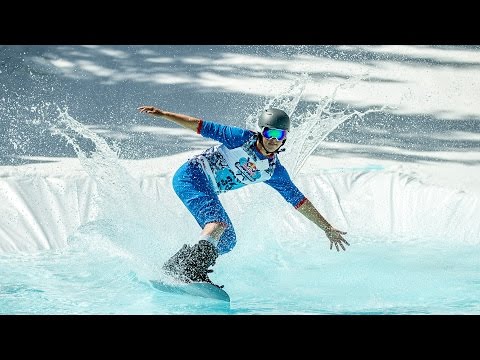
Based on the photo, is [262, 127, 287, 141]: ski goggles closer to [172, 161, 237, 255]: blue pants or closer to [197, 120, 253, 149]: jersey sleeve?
[197, 120, 253, 149]: jersey sleeve

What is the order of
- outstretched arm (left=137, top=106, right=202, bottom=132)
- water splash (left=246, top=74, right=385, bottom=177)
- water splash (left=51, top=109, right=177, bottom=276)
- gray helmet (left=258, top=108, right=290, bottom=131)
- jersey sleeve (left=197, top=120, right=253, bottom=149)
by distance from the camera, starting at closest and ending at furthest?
1. outstretched arm (left=137, top=106, right=202, bottom=132)
2. gray helmet (left=258, top=108, right=290, bottom=131)
3. jersey sleeve (left=197, top=120, right=253, bottom=149)
4. water splash (left=51, top=109, right=177, bottom=276)
5. water splash (left=246, top=74, right=385, bottom=177)

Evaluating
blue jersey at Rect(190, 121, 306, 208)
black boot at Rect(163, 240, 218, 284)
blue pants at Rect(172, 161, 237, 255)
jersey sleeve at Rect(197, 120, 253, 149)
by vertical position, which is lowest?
black boot at Rect(163, 240, 218, 284)

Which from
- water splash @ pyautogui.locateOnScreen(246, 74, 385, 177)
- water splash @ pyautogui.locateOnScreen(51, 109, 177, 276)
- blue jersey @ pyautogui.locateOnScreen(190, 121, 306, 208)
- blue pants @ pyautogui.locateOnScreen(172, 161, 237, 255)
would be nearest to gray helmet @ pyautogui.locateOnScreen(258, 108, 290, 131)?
blue jersey @ pyautogui.locateOnScreen(190, 121, 306, 208)

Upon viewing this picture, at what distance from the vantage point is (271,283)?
5.83m

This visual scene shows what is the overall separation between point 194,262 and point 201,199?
1.44 ft

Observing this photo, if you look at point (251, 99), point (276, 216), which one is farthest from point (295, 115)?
point (276, 216)

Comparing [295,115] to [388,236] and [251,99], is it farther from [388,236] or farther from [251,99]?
[388,236]

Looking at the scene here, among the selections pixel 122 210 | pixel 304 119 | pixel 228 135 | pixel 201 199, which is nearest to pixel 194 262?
pixel 201 199

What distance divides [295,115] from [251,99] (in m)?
0.38

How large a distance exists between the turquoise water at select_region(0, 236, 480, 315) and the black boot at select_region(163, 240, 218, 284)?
202 mm

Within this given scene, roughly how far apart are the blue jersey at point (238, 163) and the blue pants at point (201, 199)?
0.21 ft

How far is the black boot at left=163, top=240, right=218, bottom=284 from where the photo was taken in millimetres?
5020

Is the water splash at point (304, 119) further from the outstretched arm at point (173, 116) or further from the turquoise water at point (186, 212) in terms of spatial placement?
the outstretched arm at point (173, 116)

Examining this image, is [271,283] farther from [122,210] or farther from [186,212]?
[122,210]
